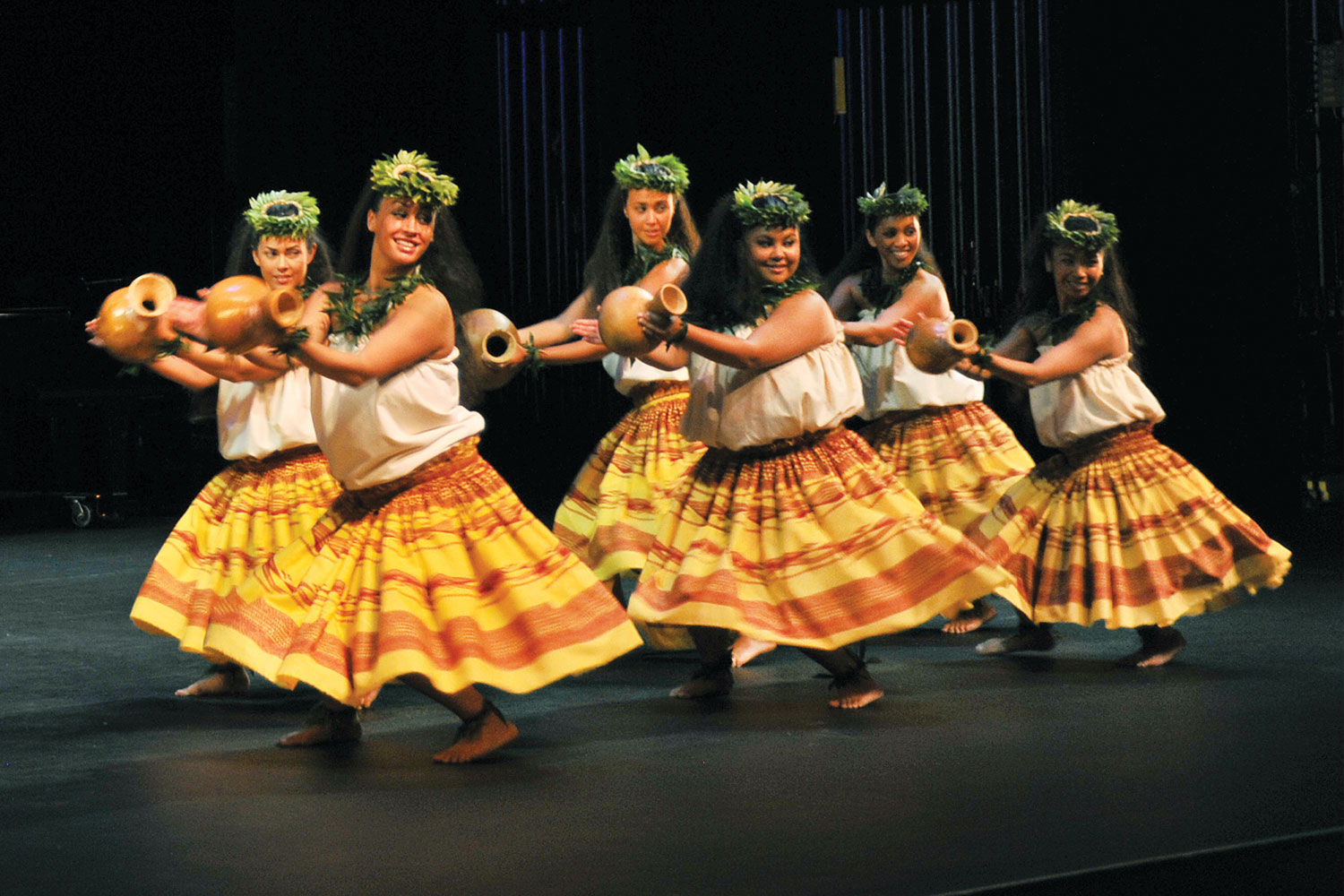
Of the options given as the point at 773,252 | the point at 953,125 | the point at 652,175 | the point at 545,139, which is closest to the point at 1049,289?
the point at 773,252

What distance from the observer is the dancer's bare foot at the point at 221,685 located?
146 inches

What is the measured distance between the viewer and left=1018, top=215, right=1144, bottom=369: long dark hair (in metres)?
4.06

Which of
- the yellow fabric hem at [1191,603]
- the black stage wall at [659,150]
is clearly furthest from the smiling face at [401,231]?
the black stage wall at [659,150]

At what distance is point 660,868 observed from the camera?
87.3 inches

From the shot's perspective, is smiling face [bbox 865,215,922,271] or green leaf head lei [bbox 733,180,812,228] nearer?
green leaf head lei [bbox 733,180,812,228]

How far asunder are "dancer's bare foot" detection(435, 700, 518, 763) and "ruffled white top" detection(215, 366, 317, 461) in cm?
105

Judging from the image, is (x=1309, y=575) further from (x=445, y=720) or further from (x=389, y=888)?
(x=389, y=888)

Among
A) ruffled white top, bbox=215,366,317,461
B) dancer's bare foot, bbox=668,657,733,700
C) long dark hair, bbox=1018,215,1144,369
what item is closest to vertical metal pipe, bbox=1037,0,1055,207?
long dark hair, bbox=1018,215,1144,369

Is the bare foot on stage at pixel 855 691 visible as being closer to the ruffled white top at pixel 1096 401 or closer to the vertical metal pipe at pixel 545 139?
the ruffled white top at pixel 1096 401

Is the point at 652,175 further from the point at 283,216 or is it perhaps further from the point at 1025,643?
the point at 1025,643

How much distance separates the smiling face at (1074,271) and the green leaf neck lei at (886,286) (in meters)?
0.58

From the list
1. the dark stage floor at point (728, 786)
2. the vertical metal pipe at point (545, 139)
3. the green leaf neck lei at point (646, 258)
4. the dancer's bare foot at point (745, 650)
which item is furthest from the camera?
the vertical metal pipe at point (545, 139)

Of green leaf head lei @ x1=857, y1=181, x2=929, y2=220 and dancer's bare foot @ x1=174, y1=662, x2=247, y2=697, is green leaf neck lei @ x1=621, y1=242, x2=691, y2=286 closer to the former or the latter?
green leaf head lei @ x1=857, y1=181, x2=929, y2=220

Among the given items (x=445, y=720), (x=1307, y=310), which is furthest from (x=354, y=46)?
(x=445, y=720)
